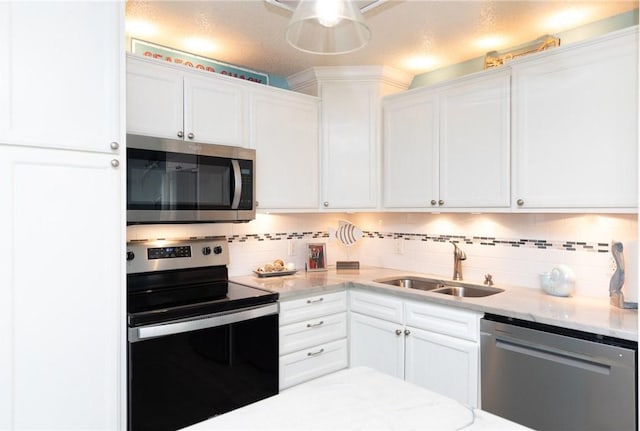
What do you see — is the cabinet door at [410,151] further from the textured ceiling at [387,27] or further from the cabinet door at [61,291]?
the cabinet door at [61,291]

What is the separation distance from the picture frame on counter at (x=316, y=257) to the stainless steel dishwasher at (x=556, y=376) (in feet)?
4.50

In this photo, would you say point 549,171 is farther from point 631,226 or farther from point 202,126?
point 202,126

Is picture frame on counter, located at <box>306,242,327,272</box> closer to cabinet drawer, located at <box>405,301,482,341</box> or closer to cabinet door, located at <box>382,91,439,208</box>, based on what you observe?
cabinet door, located at <box>382,91,439,208</box>

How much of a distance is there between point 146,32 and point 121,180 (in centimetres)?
109

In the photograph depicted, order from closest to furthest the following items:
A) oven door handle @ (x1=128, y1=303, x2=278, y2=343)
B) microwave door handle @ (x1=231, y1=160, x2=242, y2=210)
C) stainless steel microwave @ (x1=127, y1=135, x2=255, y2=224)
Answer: oven door handle @ (x1=128, y1=303, x2=278, y2=343) → stainless steel microwave @ (x1=127, y1=135, x2=255, y2=224) → microwave door handle @ (x1=231, y1=160, x2=242, y2=210)

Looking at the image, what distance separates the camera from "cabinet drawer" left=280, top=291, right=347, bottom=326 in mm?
2449

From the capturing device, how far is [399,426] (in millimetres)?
954

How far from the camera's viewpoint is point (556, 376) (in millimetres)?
1812

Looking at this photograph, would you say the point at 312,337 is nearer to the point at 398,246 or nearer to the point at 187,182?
the point at 398,246

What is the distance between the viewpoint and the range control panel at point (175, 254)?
2.37 m

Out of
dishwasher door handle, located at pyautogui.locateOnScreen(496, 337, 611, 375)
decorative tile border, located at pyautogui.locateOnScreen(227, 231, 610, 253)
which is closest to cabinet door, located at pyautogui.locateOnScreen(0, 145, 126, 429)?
decorative tile border, located at pyautogui.locateOnScreen(227, 231, 610, 253)

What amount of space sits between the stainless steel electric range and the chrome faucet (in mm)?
1217

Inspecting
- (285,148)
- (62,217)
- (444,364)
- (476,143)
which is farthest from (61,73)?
(444,364)

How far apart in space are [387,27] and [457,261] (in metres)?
1.50
